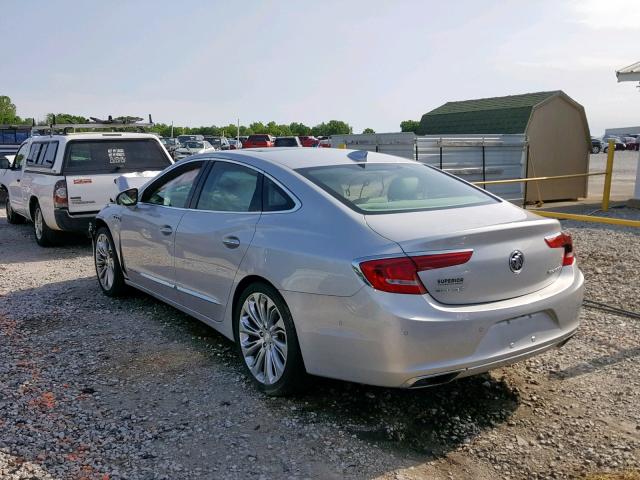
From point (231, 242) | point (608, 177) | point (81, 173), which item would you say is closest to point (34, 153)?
point (81, 173)

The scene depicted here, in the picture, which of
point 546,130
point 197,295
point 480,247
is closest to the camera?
point 480,247

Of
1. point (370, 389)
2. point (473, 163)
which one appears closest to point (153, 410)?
point (370, 389)

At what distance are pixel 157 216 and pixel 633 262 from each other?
19.0ft

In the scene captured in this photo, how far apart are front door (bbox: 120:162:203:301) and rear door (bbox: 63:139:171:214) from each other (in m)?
3.32

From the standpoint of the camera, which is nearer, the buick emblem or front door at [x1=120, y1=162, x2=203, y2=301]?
the buick emblem

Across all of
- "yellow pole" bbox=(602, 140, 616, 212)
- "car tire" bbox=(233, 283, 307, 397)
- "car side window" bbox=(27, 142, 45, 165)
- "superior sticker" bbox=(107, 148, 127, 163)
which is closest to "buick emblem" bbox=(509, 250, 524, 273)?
"car tire" bbox=(233, 283, 307, 397)

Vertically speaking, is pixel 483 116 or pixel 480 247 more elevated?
pixel 483 116

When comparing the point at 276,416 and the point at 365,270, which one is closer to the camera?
the point at 365,270

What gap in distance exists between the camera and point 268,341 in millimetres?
3975

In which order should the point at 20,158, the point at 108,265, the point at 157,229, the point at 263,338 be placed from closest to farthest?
the point at 263,338, the point at 157,229, the point at 108,265, the point at 20,158

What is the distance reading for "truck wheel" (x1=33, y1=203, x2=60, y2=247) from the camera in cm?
939

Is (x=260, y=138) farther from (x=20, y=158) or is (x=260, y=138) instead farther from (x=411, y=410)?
(x=411, y=410)

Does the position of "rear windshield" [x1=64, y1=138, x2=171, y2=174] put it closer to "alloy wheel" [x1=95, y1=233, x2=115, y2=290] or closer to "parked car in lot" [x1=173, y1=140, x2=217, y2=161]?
"alloy wheel" [x1=95, y1=233, x2=115, y2=290]

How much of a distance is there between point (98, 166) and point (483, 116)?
1092 cm
